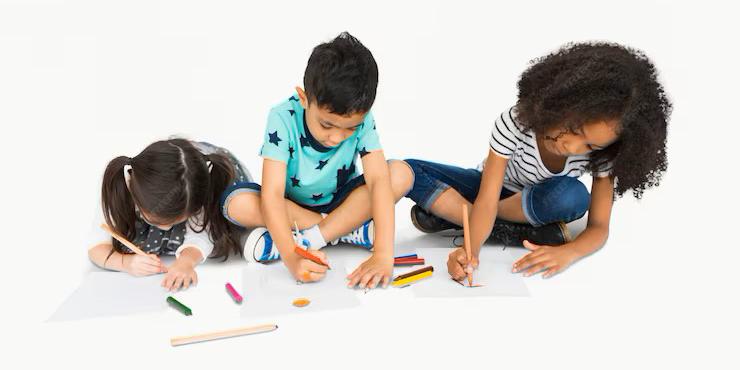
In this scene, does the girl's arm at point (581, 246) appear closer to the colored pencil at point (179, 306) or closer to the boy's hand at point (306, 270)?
the boy's hand at point (306, 270)

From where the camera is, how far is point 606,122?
1332 mm

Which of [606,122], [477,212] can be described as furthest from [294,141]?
[606,122]

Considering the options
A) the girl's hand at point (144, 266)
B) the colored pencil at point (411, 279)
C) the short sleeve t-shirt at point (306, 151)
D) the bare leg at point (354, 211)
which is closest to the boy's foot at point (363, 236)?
the bare leg at point (354, 211)

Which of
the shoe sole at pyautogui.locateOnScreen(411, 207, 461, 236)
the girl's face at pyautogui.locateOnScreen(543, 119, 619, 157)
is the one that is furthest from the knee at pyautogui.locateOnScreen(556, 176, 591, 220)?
the shoe sole at pyautogui.locateOnScreen(411, 207, 461, 236)

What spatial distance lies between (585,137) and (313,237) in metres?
0.68

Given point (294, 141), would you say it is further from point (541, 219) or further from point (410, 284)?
point (541, 219)

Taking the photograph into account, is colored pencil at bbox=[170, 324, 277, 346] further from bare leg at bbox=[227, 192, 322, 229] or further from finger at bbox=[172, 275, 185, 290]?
bare leg at bbox=[227, 192, 322, 229]

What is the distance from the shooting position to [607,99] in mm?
1317

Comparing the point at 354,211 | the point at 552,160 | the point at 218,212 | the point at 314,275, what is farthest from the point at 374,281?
the point at 552,160

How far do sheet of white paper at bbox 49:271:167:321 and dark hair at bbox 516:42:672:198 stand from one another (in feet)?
2.94

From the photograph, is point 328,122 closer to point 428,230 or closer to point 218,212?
point 218,212

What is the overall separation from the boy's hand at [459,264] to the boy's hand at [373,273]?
0.46ft

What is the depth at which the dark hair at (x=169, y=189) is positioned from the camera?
1482 millimetres

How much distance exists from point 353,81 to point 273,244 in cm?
47
